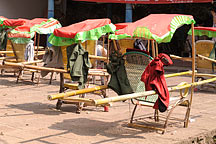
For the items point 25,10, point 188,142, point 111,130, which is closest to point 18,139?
point 111,130

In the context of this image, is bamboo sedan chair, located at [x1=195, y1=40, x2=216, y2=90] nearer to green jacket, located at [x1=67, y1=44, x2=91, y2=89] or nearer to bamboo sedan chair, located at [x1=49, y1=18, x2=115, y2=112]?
bamboo sedan chair, located at [x1=49, y1=18, x2=115, y2=112]

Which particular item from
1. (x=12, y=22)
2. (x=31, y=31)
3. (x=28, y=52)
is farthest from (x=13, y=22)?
(x=28, y=52)

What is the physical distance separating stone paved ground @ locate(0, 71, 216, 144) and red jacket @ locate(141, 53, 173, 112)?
460 mm

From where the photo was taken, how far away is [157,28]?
5312 mm

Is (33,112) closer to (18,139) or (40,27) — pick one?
(18,139)

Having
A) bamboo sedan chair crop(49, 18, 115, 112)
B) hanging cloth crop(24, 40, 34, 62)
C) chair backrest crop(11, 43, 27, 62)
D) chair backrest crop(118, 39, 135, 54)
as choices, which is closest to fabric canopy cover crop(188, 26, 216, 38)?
chair backrest crop(118, 39, 135, 54)

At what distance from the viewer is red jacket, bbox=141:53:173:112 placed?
5082mm

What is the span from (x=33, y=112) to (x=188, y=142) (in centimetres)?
267

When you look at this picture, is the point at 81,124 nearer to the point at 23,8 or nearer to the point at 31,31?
the point at 31,31

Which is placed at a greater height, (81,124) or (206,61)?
(206,61)

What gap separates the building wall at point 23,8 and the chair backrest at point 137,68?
13848 millimetres

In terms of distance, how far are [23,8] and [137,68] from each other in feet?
48.6

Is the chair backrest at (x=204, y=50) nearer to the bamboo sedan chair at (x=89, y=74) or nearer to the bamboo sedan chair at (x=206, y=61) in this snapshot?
the bamboo sedan chair at (x=206, y=61)

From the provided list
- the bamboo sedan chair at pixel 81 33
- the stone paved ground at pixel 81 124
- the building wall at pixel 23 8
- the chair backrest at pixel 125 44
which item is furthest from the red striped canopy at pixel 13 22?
the building wall at pixel 23 8
